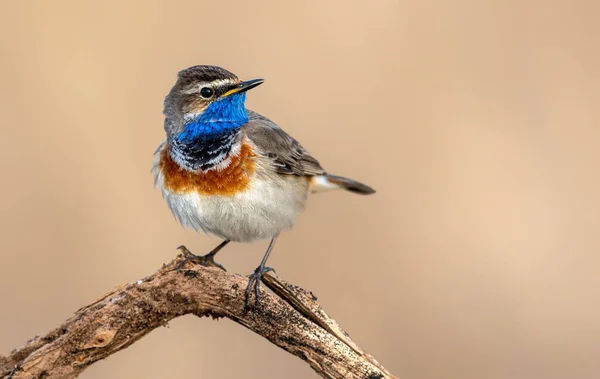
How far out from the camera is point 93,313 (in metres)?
4.45

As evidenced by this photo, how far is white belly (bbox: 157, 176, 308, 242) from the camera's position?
5.76m

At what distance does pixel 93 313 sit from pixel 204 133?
201 cm

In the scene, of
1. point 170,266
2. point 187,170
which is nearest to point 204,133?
point 187,170

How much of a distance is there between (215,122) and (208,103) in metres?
0.17

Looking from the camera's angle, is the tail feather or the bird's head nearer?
the bird's head

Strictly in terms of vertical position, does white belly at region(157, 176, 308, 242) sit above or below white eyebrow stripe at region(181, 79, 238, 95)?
below

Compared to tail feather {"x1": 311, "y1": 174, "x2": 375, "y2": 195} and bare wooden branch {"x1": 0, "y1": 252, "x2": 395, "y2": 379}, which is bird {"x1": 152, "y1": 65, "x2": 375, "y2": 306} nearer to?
tail feather {"x1": 311, "y1": 174, "x2": 375, "y2": 195}

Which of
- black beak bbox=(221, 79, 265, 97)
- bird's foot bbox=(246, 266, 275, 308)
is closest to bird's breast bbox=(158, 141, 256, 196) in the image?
black beak bbox=(221, 79, 265, 97)

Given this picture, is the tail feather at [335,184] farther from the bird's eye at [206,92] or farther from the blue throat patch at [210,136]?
the bird's eye at [206,92]

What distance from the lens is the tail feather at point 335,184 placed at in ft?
22.3

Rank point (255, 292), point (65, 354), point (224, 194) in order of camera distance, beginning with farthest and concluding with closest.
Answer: point (224, 194) → point (255, 292) → point (65, 354)

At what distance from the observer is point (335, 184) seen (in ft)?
22.8

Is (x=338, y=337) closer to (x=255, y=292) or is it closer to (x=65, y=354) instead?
(x=255, y=292)

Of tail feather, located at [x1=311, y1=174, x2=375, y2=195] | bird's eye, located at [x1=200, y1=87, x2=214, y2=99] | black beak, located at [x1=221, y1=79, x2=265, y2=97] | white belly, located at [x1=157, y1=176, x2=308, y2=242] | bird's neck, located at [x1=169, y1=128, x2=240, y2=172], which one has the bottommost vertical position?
white belly, located at [x1=157, y1=176, x2=308, y2=242]
